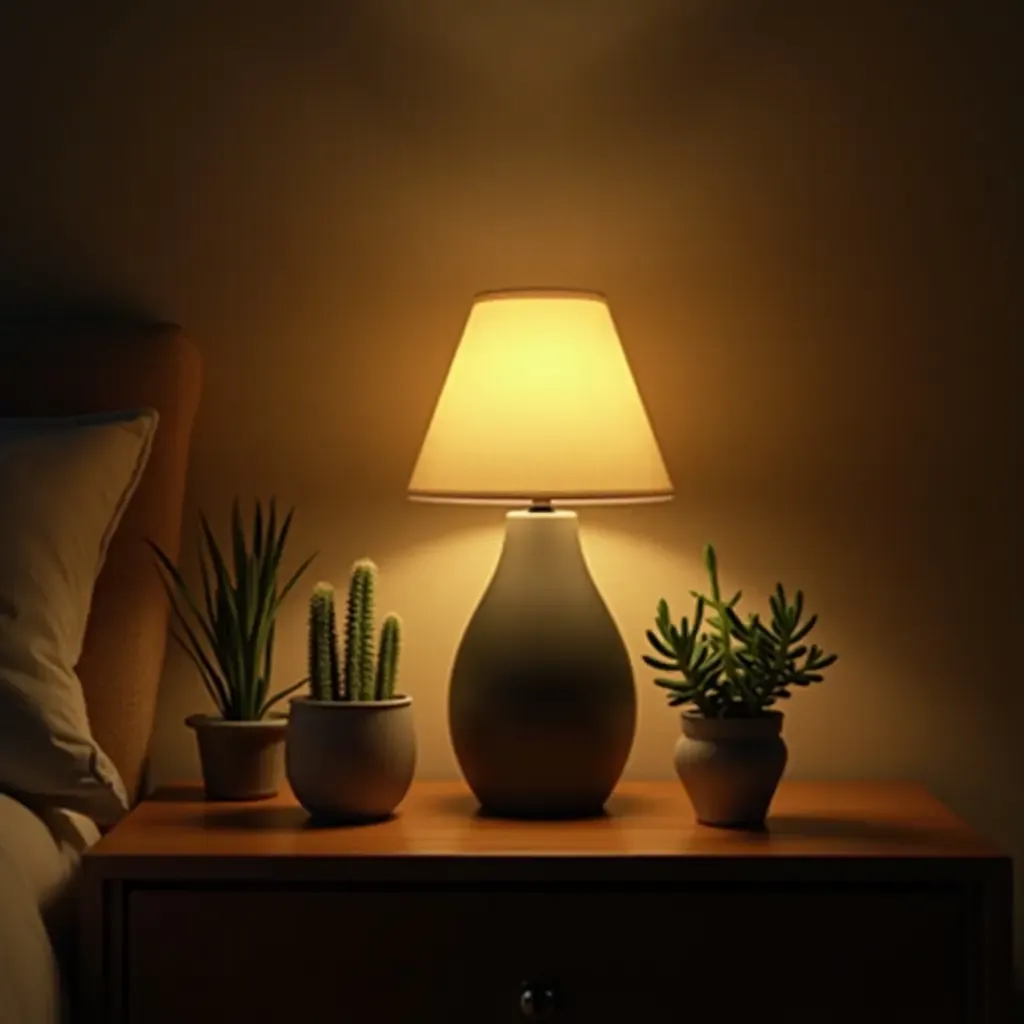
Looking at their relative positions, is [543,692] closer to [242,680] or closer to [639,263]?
[242,680]

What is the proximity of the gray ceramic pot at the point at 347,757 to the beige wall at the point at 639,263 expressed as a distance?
0.38 metres

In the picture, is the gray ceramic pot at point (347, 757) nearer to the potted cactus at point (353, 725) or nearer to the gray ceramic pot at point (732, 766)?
the potted cactus at point (353, 725)

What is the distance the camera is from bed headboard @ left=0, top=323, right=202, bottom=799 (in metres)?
1.94

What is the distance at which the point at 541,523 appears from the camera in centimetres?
185

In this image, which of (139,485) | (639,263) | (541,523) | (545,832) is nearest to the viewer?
(545,832)

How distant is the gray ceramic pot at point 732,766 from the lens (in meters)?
1.72

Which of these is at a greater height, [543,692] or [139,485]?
[139,485]
